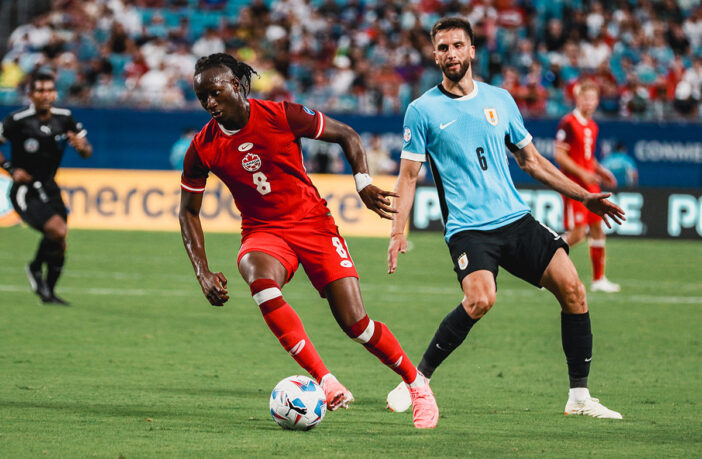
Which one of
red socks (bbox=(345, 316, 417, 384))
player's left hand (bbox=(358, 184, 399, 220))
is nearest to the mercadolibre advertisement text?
red socks (bbox=(345, 316, 417, 384))

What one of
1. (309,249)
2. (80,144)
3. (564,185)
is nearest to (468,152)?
(564,185)

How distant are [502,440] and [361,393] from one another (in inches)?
67.5

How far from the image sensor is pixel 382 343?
6.21 metres

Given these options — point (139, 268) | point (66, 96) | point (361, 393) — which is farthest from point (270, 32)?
point (361, 393)

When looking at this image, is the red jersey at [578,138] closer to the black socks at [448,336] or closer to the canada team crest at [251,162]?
the black socks at [448,336]

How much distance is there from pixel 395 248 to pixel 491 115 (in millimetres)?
1005

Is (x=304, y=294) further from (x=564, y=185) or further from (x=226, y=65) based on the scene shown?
(x=226, y=65)

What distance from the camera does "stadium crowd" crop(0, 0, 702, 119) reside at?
2358 centimetres

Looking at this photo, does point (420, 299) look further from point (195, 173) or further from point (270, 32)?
point (270, 32)

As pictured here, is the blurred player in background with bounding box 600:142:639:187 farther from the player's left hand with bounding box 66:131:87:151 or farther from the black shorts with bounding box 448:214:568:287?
the black shorts with bounding box 448:214:568:287

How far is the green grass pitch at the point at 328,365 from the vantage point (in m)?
5.53

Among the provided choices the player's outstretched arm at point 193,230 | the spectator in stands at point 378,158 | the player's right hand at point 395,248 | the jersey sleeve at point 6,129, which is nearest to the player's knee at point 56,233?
the jersey sleeve at point 6,129

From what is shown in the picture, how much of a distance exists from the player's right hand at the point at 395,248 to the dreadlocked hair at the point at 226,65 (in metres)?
1.21

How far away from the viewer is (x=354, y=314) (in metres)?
6.15
